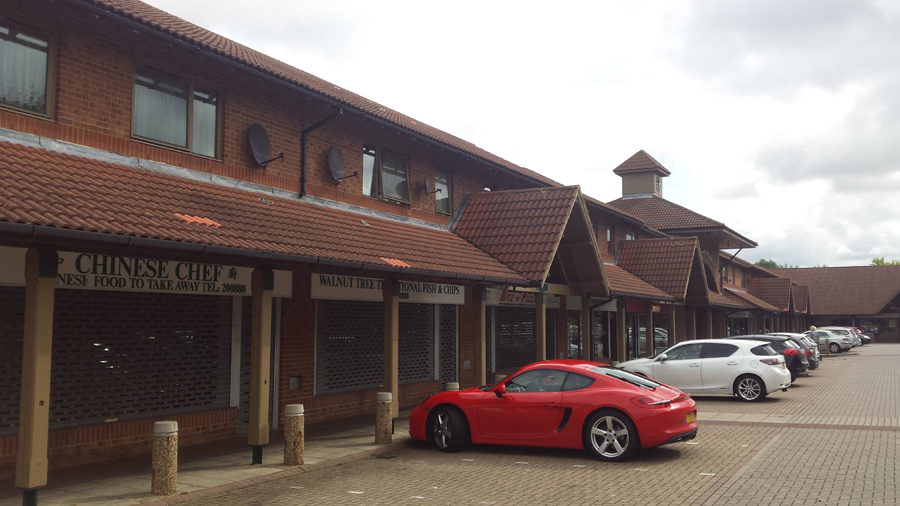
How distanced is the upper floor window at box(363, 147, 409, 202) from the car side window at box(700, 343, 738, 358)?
789cm

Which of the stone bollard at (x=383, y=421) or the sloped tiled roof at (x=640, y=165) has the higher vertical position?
the sloped tiled roof at (x=640, y=165)

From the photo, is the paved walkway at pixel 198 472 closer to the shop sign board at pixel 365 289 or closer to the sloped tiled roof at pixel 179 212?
the shop sign board at pixel 365 289

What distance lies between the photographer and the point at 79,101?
1004cm

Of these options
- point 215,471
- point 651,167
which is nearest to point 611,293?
point 215,471

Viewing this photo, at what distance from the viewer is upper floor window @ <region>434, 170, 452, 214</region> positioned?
17891 mm

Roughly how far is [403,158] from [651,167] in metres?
31.6

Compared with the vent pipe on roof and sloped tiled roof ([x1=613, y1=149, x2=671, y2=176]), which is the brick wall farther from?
sloped tiled roof ([x1=613, y1=149, x2=671, y2=176])

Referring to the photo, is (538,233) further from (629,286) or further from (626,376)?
(629,286)

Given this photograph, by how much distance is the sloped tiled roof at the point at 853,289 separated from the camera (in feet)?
236

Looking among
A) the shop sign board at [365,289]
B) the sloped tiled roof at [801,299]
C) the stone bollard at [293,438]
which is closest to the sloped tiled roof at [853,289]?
the sloped tiled roof at [801,299]

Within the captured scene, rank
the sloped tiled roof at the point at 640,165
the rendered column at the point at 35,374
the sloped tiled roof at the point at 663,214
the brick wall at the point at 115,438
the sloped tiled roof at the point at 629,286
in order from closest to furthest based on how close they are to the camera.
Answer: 1. the rendered column at the point at 35,374
2. the brick wall at the point at 115,438
3. the sloped tiled roof at the point at 629,286
4. the sloped tiled roof at the point at 663,214
5. the sloped tiled roof at the point at 640,165

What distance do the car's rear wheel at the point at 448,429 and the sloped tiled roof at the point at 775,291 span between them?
1784 inches

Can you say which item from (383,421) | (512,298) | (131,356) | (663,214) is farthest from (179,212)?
(663,214)

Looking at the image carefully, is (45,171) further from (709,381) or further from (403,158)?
(709,381)
